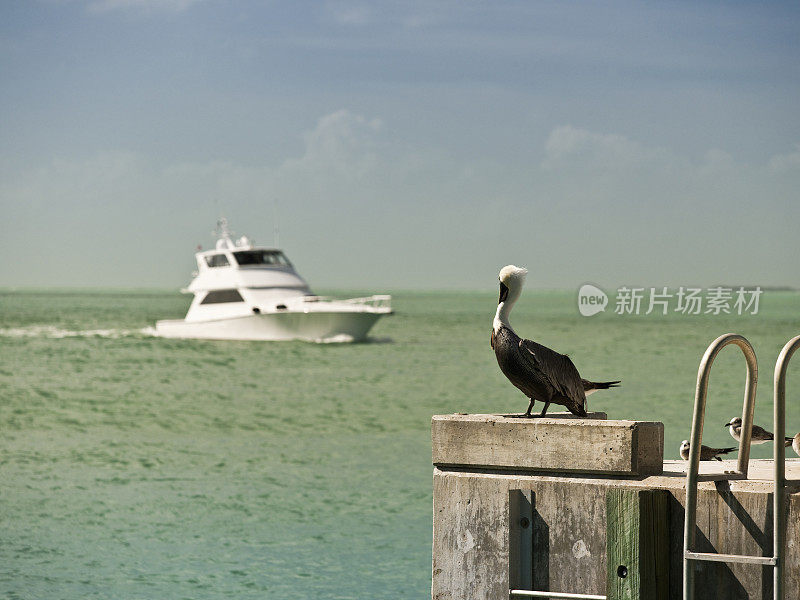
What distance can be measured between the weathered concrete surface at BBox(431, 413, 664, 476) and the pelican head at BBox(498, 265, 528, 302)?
2.44ft

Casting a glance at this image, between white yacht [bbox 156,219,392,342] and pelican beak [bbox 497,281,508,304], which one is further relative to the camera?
white yacht [bbox 156,219,392,342]

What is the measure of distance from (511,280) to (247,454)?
20800mm

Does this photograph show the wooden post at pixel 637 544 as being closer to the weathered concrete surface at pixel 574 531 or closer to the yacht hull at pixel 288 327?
the weathered concrete surface at pixel 574 531

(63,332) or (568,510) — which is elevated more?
(63,332)

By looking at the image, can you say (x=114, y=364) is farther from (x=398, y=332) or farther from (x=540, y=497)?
(x=540, y=497)

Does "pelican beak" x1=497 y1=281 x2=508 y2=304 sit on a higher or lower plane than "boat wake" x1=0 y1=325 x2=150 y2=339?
higher

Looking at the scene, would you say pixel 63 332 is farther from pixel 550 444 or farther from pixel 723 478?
pixel 723 478

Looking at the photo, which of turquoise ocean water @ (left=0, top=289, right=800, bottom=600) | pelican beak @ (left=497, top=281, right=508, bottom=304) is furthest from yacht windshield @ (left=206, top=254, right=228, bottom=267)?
pelican beak @ (left=497, top=281, right=508, bottom=304)

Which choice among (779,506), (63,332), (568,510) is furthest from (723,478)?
(63,332)

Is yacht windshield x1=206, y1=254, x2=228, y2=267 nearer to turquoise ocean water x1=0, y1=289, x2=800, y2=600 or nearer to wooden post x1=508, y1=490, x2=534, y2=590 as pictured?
turquoise ocean water x1=0, y1=289, x2=800, y2=600

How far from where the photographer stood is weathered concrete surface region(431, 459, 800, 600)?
4.78 meters

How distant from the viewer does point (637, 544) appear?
4.82 metres

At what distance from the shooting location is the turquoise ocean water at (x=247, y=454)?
548 inches

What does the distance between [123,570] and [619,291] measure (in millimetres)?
7653
